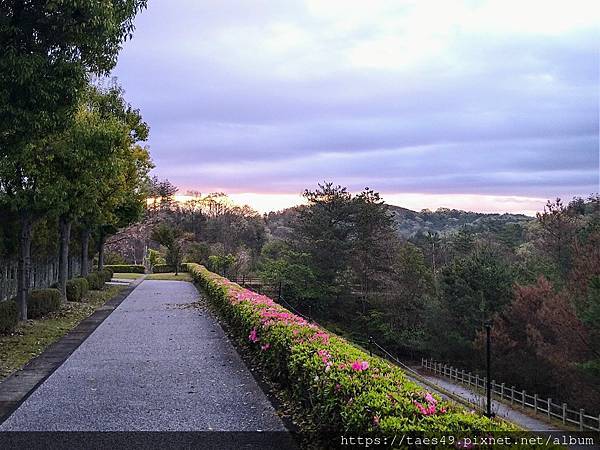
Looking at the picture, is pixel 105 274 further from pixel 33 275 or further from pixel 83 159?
pixel 83 159

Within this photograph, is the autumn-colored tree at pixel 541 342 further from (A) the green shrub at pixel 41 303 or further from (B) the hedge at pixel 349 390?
(A) the green shrub at pixel 41 303

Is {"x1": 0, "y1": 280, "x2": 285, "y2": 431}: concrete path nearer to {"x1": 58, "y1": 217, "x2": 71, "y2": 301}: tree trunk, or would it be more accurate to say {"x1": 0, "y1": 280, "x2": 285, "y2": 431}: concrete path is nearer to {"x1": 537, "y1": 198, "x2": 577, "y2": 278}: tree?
{"x1": 58, "y1": 217, "x2": 71, "y2": 301}: tree trunk

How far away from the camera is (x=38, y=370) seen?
680 cm

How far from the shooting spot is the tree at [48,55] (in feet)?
16.7

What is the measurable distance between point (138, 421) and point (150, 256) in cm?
3485

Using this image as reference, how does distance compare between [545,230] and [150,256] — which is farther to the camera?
[150,256]

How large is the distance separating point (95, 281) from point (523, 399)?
15.4 metres

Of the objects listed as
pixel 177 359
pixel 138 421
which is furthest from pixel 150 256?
pixel 138 421

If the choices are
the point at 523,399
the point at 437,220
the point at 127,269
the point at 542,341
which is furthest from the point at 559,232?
the point at 437,220

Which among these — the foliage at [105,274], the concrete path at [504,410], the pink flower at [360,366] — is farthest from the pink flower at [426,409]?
the foliage at [105,274]

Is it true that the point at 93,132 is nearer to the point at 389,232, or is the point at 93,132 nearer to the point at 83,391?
the point at 83,391

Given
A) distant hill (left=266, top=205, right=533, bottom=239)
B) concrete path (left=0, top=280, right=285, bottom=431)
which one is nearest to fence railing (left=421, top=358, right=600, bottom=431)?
concrete path (left=0, top=280, right=285, bottom=431)

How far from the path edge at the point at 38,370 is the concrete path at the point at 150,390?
98 mm

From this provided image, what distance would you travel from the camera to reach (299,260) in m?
32.3
